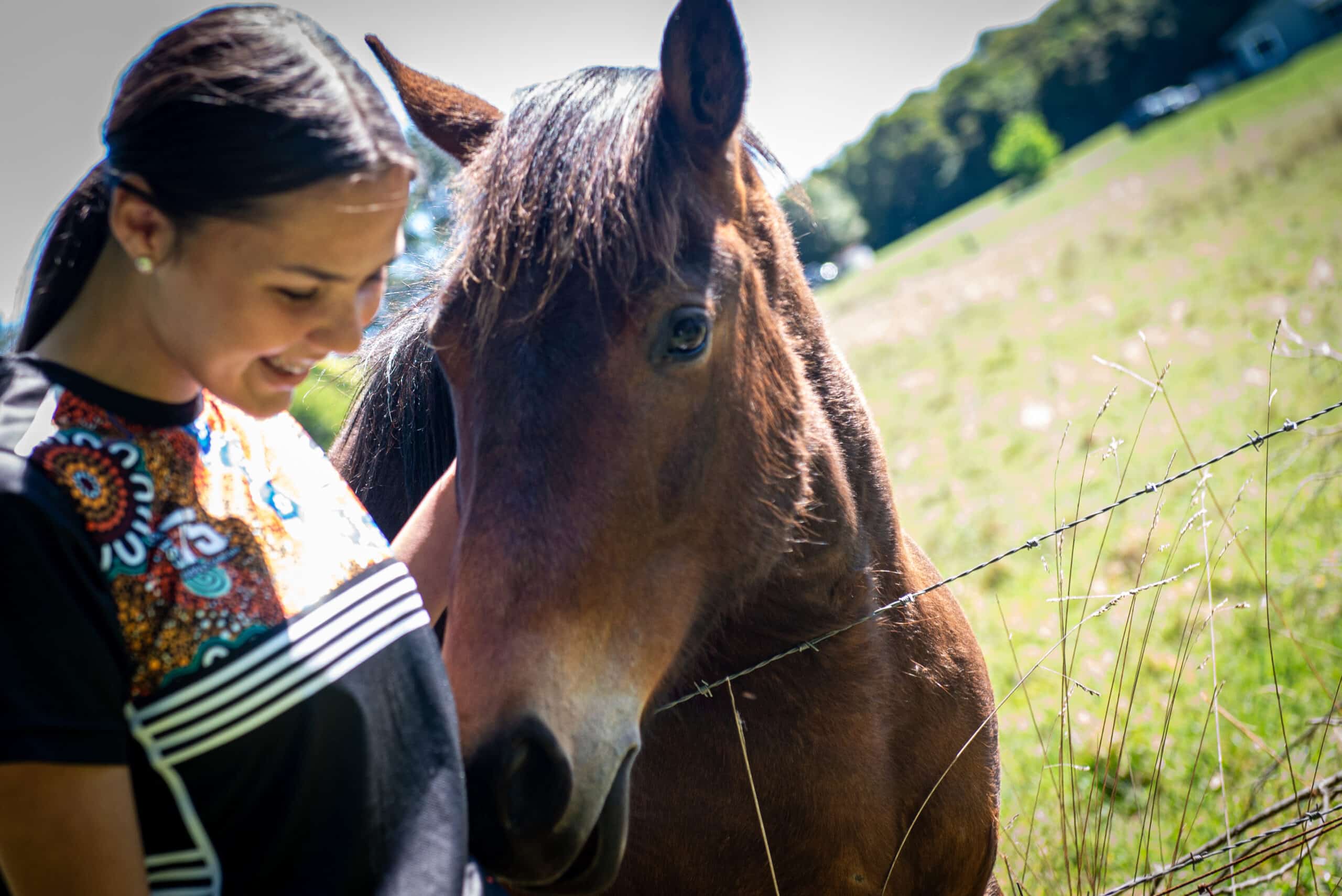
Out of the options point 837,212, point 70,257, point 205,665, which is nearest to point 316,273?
point 70,257

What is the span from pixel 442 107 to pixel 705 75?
2.23ft

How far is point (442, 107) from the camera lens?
209 centimetres

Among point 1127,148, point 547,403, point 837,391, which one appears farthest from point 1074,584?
point 1127,148

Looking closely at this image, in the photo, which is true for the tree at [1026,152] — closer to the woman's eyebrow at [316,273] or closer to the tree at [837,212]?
the tree at [837,212]

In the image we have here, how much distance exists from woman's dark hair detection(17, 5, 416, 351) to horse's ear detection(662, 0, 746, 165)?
792 mm

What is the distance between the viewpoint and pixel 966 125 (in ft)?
207

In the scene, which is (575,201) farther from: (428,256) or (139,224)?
(428,256)

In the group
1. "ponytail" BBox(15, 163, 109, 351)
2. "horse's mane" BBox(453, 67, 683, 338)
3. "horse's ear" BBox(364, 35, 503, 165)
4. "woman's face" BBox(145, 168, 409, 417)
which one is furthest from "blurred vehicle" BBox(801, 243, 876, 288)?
"ponytail" BBox(15, 163, 109, 351)

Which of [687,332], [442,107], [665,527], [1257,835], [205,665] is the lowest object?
[1257,835]

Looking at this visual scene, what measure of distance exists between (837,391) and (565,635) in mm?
1108

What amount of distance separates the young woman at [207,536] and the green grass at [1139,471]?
1.50 metres

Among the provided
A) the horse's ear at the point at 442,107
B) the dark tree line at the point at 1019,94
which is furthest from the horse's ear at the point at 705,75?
the dark tree line at the point at 1019,94

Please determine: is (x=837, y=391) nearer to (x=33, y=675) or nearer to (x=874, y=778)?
(x=874, y=778)

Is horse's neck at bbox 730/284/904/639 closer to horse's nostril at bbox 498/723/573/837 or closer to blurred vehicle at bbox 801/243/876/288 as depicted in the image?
horse's nostril at bbox 498/723/573/837
